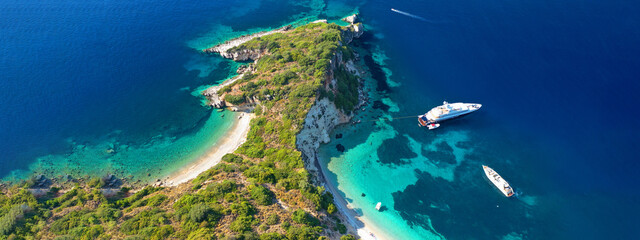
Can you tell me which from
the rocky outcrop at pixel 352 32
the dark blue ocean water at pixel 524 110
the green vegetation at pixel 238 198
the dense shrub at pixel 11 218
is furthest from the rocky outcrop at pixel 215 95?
the dense shrub at pixel 11 218

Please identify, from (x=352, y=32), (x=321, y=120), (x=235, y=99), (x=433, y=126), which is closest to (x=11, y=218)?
(x=235, y=99)

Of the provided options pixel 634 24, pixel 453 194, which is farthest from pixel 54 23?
pixel 634 24

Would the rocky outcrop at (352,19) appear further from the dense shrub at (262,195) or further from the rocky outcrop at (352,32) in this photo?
the dense shrub at (262,195)

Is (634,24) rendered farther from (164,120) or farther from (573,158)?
(164,120)

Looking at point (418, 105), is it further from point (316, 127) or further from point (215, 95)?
point (215, 95)

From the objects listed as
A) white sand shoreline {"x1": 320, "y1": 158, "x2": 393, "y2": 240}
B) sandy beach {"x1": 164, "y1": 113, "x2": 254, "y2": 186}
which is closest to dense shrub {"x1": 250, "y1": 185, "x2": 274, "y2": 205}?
white sand shoreline {"x1": 320, "y1": 158, "x2": 393, "y2": 240}

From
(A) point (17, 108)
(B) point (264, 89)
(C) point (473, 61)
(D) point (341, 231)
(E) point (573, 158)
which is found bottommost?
(E) point (573, 158)

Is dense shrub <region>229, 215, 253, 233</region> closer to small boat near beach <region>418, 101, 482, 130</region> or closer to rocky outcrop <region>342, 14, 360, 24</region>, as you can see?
small boat near beach <region>418, 101, 482, 130</region>
